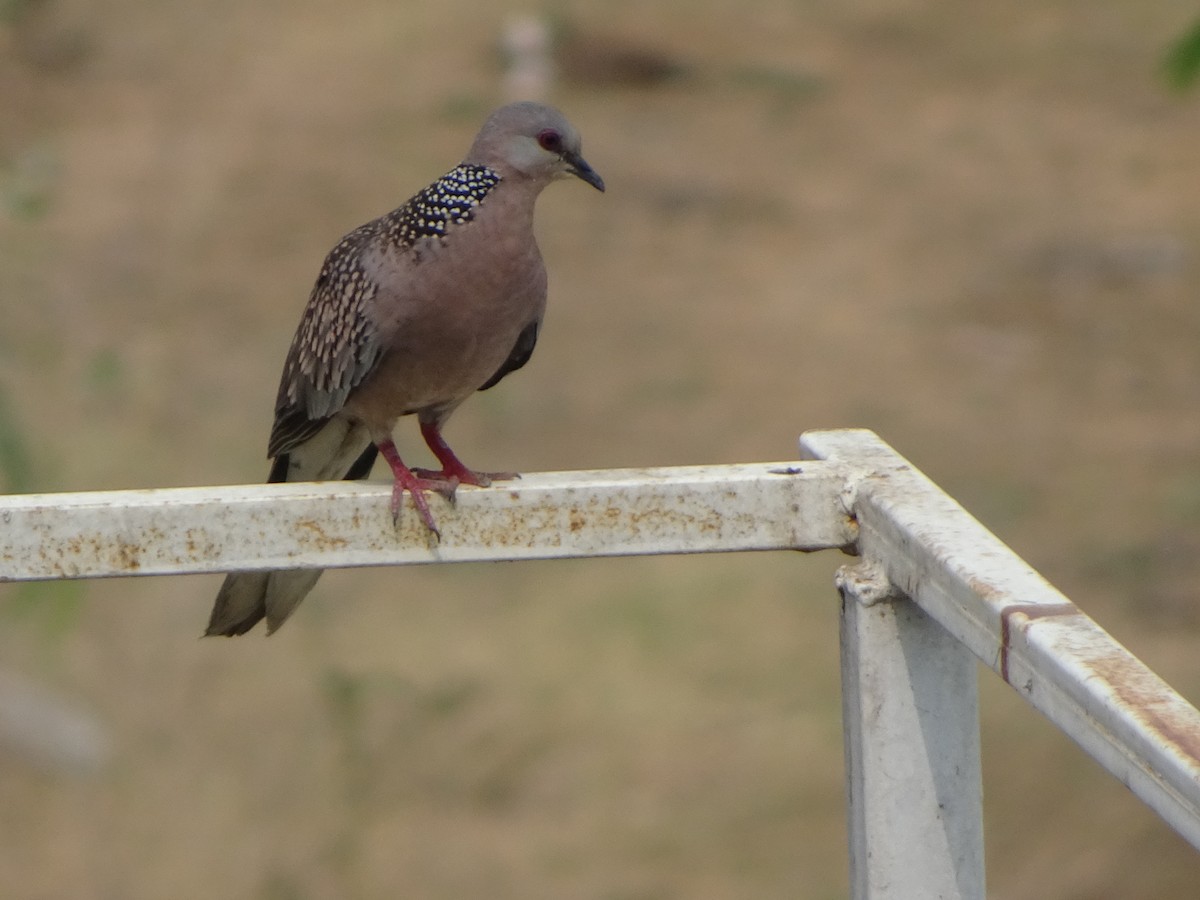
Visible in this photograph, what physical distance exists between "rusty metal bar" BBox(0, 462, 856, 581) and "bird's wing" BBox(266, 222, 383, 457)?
1.00 m

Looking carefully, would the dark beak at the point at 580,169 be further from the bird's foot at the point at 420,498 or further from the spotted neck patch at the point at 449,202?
the bird's foot at the point at 420,498

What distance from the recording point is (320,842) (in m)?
6.21

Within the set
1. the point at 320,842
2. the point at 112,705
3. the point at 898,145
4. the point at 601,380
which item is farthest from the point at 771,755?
the point at 898,145

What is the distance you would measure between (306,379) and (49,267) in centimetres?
846

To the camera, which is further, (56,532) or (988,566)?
(56,532)

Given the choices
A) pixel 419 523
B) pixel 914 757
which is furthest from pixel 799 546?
pixel 419 523

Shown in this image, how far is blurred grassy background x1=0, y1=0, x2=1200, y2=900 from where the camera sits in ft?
21.4

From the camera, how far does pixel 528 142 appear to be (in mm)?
Answer: 3283

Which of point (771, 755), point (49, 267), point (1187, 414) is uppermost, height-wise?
point (49, 267)

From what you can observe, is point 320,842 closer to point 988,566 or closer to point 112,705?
point 112,705

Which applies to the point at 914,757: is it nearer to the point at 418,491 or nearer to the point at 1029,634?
the point at 1029,634

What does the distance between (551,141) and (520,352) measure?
482mm

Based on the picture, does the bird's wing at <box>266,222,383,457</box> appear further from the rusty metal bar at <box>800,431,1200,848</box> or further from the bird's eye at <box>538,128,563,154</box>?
the rusty metal bar at <box>800,431,1200,848</box>

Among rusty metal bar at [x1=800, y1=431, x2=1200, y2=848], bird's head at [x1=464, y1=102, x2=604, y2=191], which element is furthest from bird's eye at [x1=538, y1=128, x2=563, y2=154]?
rusty metal bar at [x1=800, y1=431, x2=1200, y2=848]
